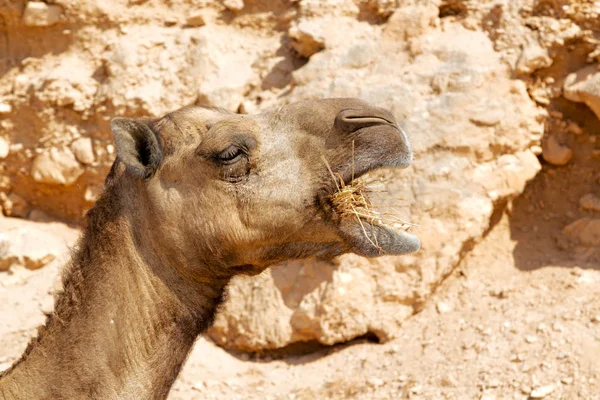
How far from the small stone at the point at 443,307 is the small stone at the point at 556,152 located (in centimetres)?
155

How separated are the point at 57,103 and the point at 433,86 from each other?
387 centimetres

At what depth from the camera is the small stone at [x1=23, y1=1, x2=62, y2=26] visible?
→ 26.7ft

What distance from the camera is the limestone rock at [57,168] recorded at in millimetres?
8219

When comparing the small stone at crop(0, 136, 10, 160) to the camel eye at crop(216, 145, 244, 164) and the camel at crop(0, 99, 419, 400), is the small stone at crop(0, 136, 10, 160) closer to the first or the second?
the camel at crop(0, 99, 419, 400)

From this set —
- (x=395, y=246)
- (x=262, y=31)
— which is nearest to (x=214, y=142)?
(x=395, y=246)

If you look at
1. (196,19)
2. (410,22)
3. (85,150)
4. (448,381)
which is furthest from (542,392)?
(85,150)

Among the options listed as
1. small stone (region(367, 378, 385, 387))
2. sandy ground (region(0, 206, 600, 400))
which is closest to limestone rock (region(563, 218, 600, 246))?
sandy ground (region(0, 206, 600, 400))

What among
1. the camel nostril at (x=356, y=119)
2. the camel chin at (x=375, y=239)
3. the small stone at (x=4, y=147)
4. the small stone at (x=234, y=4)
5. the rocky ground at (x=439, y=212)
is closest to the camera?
the camel nostril at (x=356, y=119)

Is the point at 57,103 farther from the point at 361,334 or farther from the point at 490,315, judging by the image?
the point at 490,315

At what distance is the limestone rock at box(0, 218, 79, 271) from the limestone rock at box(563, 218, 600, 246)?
15.9 ft

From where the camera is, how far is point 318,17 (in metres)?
7.45

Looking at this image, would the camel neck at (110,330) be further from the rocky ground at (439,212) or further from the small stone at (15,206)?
the small stone at (15,206)

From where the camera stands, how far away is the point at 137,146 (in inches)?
143

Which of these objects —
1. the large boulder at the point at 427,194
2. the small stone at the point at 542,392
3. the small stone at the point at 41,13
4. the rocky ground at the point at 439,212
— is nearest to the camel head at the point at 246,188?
the small stone at the point at 542,392
